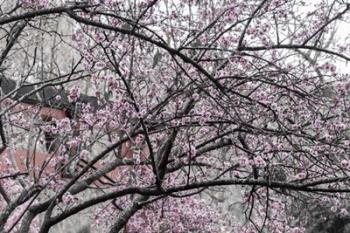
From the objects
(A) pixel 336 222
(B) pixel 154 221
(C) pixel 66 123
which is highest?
(A) pixel 336 222

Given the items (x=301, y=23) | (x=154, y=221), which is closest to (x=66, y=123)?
(x=301, y=23)

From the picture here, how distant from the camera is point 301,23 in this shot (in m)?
6.64

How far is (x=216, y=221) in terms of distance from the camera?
1056cm

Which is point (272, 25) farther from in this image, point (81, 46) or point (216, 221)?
point (216, 221)

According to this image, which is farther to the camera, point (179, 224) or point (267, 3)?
point (179, 224)

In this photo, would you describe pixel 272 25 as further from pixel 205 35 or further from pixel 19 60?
pixel 19 60

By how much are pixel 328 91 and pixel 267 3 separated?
1.36 meters

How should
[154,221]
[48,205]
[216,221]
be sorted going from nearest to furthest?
[48,205], [154,221], [216,221]

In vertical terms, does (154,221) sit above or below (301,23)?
below

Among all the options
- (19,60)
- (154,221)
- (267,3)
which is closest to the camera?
(267,3)

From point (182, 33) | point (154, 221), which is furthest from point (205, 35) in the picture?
point (154, 221)

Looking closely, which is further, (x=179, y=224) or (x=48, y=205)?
(x=179, y=224)

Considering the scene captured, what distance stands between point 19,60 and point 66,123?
7218 mm

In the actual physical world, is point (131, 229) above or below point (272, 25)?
below
